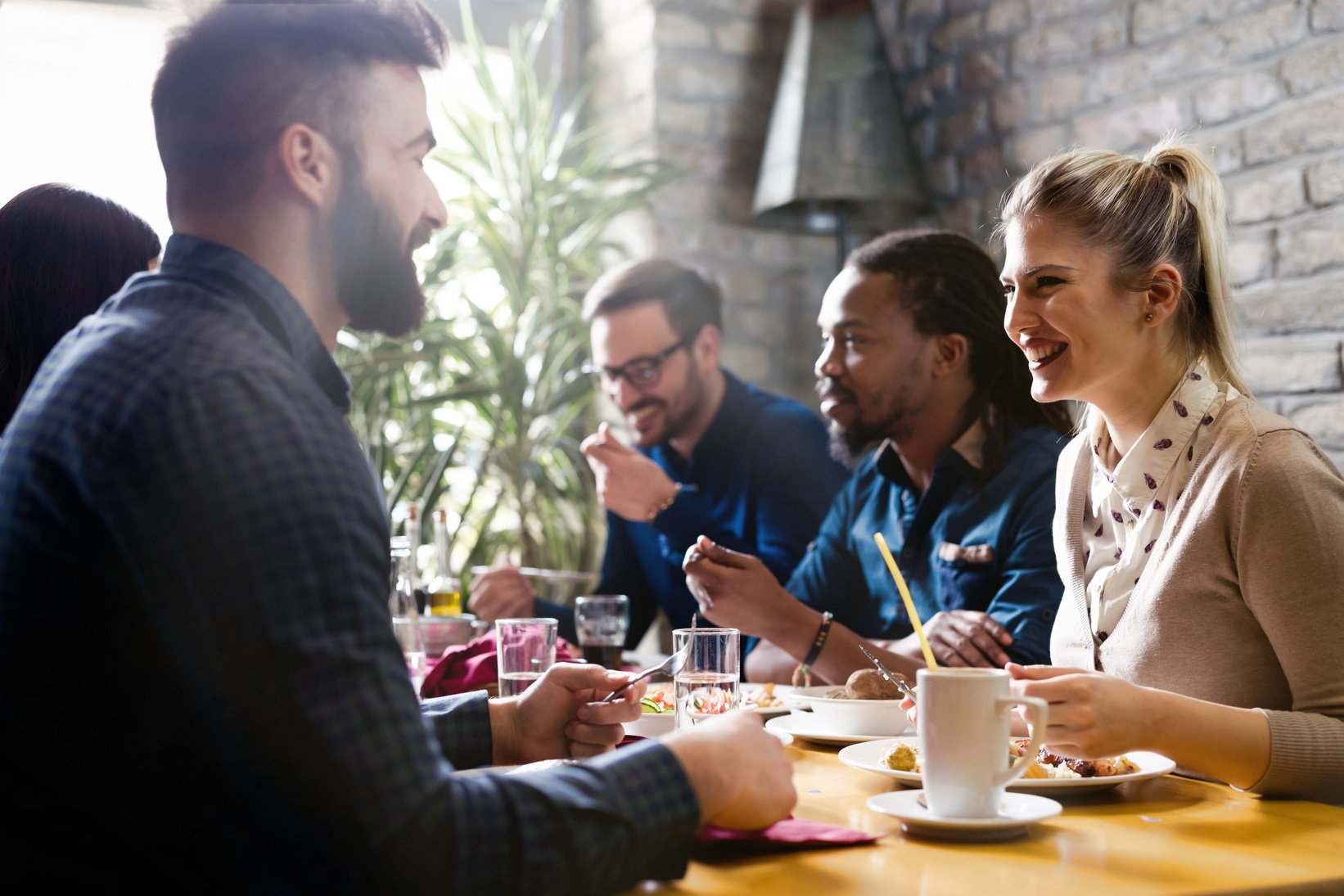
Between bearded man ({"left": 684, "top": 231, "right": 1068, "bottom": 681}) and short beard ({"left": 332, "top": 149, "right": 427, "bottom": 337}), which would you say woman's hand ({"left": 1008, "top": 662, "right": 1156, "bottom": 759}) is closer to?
short beard ({"left": 332, "top": 149, "right": 427, "bottom": 337})

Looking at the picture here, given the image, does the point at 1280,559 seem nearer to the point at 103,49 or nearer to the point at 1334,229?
the point at 1334,229

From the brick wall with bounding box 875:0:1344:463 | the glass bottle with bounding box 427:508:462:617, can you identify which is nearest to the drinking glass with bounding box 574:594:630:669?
the glass bottle with bounding box 427:508:462:617

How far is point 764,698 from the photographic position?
1684mm

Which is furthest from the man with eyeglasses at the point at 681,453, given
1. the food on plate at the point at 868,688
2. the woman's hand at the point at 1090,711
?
the woman's hand at the point at 1090,711

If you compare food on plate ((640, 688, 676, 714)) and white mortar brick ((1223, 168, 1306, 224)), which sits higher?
white mortar brick ((1223, 168, 1306, 224))

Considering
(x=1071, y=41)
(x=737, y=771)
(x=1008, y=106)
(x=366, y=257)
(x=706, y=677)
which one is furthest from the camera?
(x=1008, y=106)

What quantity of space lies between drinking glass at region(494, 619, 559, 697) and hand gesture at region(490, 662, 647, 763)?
0.72ft

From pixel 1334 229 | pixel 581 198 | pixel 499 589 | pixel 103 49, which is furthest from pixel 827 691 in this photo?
pixel 103 49

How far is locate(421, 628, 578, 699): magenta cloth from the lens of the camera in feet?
5.38

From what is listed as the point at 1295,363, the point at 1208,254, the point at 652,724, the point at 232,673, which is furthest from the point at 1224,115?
the point at 232,673

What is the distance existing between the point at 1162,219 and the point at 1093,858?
92 cm

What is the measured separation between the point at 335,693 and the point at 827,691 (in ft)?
3.19

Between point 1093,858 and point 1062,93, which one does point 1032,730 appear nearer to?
point 1093,858

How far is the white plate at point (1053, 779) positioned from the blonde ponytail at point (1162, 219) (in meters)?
0.54
